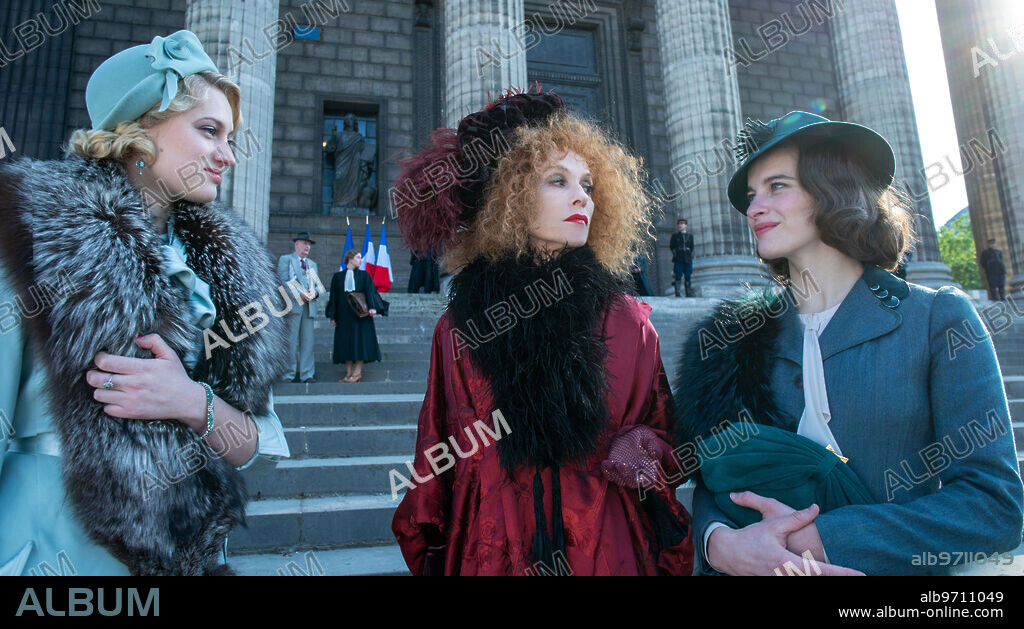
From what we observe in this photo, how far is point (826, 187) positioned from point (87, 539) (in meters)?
2.20

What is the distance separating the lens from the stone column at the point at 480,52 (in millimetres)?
10258

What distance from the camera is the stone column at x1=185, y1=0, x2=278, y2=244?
31.5ft

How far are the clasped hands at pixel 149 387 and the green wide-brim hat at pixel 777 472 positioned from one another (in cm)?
139

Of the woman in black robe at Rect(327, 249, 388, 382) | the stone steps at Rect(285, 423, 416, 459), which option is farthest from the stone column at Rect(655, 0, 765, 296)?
the stone steps at Rect(285, 423, 416, 459)

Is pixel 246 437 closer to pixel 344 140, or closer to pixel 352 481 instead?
pixel 352 481

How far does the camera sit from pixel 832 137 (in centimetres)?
180

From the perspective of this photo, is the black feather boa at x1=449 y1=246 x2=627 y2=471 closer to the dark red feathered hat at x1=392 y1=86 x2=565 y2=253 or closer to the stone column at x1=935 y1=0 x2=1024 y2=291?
the dark red feathered hat at x1=392 y1=86 x2=565 y2=253

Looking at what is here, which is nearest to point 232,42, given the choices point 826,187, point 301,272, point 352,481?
point 301,272

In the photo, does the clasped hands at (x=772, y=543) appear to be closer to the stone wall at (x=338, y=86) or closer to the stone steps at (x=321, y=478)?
the stone steps at (x=321, y=478)

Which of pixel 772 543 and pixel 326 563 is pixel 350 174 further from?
pixel 772 543

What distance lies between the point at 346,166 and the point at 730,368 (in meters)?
15.6

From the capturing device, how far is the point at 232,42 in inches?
380

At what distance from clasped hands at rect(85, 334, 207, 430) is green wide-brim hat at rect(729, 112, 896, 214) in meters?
1.66

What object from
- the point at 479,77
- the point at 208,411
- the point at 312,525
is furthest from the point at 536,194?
the point at 479,77
